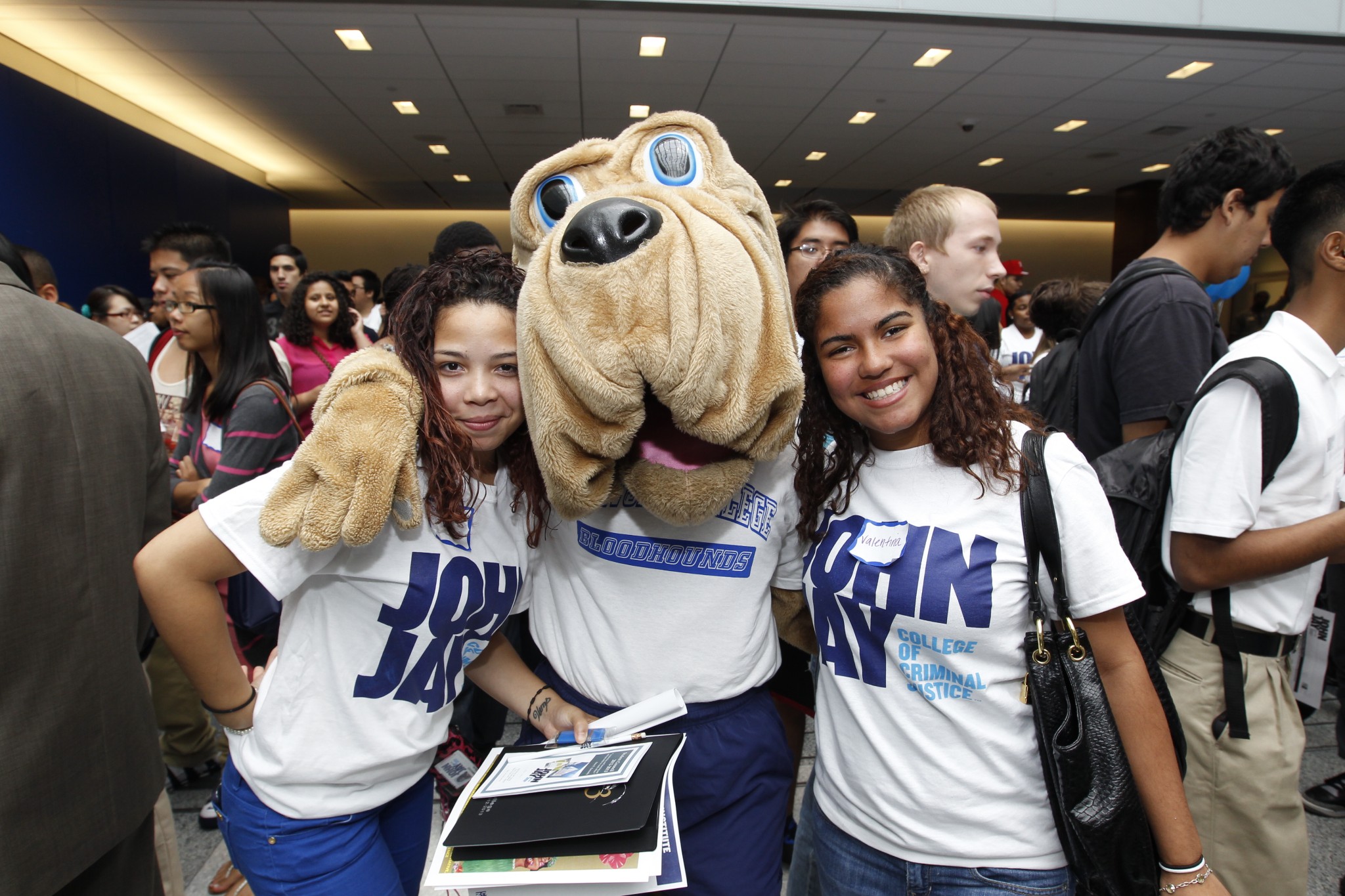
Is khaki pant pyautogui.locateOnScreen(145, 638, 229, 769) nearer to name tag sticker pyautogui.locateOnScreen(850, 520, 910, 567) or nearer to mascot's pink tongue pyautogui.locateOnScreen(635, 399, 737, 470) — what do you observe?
mascot's pink tongue pyautogui.locateOnScreen(635, 399, 737, 470)

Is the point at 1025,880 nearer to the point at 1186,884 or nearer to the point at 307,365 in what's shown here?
the point at 1186,884

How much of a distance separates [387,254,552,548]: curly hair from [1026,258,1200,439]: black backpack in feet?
4.16

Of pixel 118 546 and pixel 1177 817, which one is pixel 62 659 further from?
pixel 1177 817

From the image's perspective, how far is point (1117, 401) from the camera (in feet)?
7.17

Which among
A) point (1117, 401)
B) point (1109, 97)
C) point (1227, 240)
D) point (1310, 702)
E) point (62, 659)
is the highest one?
point (1109, 97)

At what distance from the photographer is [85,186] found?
755 cm

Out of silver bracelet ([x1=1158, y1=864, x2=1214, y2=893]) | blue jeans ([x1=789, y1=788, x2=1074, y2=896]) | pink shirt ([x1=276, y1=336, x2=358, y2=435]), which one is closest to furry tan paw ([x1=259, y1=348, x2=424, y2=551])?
blue jeans ([x1=789, y1=788, x2=1074, y2=896])

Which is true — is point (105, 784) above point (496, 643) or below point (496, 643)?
below

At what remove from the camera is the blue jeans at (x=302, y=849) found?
1393 millimetres

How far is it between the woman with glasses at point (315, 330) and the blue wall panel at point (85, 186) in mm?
4086

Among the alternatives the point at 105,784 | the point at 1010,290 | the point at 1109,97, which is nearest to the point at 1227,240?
the point at 105,784

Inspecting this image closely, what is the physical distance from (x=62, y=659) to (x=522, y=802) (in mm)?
1045

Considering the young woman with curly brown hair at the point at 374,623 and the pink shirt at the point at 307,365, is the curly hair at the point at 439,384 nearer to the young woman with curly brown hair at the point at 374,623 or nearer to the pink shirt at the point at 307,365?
the young woman with curly brown hair at the point at 374,623

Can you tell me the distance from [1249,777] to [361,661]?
1.87 metres
